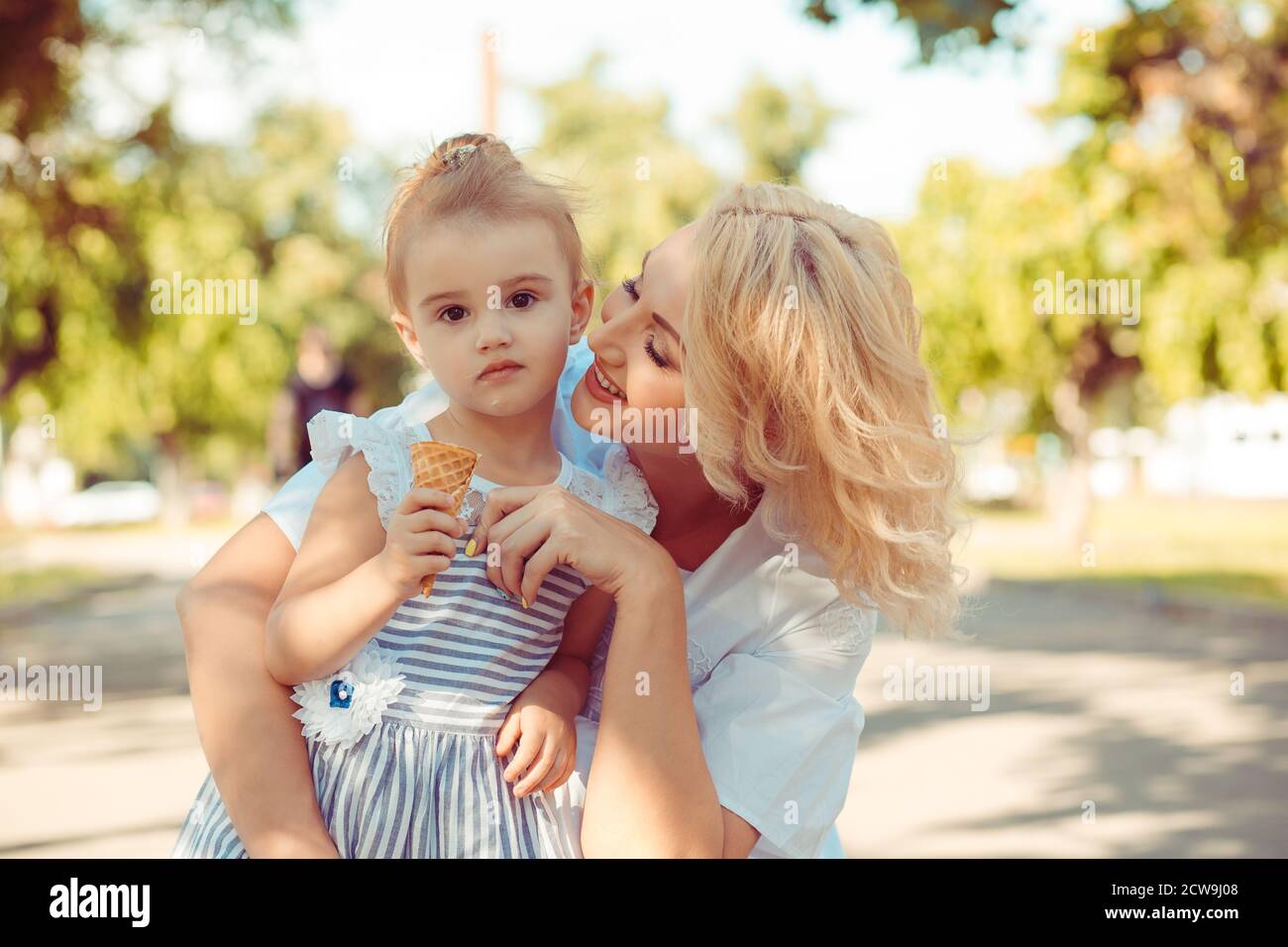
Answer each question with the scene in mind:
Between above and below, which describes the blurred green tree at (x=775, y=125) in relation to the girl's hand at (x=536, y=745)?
above

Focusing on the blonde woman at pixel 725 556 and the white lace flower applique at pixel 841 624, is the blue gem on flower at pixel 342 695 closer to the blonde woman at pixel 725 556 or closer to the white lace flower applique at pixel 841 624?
the blonde woman at pixel 725 556

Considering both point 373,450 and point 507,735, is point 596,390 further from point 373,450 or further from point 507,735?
point 507,735

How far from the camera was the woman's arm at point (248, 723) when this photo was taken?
169 centimetres

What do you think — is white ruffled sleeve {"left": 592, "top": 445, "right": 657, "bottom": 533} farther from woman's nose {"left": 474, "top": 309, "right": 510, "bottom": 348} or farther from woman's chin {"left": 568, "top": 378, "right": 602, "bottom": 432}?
woman's nose {"left": 474, "top": 309, "right": 510, "bottom": 348}

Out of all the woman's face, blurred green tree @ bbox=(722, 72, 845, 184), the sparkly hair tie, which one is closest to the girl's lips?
the woman's face

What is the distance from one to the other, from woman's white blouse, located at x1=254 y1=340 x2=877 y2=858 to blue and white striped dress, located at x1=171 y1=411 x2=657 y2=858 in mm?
116

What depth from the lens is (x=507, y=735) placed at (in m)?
1.77

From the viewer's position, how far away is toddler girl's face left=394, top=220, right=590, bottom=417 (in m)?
1.85

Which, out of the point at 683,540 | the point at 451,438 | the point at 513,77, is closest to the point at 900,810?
the point at 683,540

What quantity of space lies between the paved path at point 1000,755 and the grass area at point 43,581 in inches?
146

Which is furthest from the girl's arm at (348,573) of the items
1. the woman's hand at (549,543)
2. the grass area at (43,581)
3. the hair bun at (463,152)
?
the grass area at (43,581)

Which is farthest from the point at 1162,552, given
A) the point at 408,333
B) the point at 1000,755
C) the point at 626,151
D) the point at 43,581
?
the point at 408,333
